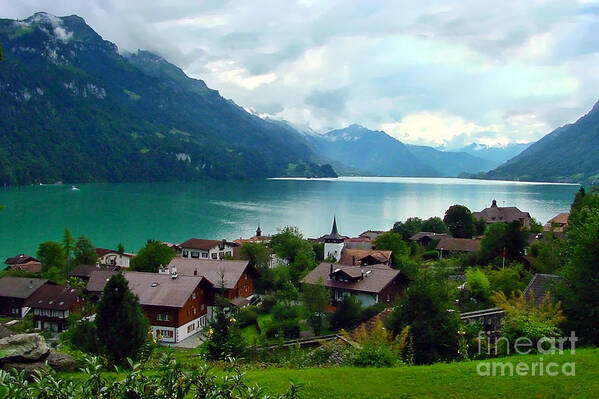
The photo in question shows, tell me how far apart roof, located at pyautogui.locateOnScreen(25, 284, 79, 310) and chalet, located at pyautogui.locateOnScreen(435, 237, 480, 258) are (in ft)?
136

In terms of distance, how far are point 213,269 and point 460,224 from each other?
146 feet

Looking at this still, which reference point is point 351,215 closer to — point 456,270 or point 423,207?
point 423,207

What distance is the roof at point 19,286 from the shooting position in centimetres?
4166

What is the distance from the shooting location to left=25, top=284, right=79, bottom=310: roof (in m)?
38.4

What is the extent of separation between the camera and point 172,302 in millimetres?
32219

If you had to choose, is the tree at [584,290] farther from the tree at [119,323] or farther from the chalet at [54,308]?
the chalet at [54,308]

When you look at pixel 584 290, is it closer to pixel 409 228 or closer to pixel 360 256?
pixel 360 256

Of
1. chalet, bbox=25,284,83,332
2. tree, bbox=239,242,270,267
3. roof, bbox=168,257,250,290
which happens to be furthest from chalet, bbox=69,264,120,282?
tree, bbox=239,242,270,267

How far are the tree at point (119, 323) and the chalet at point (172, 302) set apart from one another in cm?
1055

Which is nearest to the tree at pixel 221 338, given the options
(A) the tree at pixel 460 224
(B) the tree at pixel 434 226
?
(B) the tree at pixel 434 226

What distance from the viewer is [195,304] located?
112 feet

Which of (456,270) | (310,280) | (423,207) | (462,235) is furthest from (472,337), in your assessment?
(423,207)

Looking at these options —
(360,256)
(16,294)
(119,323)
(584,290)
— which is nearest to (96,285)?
(16,294)

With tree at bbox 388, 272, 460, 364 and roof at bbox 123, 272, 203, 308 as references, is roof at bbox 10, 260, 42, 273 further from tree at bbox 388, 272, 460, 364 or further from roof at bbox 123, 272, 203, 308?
tree at bbox 388, 272, 460, 364
